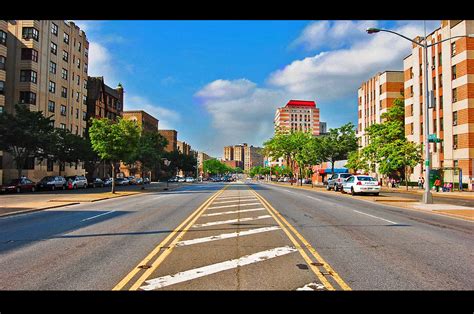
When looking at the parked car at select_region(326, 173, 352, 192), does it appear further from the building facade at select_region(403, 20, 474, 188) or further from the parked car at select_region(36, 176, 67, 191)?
the parked car at select_region(36, 176, 67, 191)

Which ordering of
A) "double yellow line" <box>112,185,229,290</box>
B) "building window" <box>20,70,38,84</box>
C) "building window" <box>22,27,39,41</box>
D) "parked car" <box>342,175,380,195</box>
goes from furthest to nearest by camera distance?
"building window" <box>22,27,39,41</box>, "building window" <box>20,70,38,84</box>, "parked car" <box>342,175,380,195</box>, "double yellow line" <box>112,185,229,290</box>

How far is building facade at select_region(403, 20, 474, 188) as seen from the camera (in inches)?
1695

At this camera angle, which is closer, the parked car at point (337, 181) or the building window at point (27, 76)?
the parked car at point (337, 181)

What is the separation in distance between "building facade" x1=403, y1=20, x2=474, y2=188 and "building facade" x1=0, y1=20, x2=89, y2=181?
49.4 meters

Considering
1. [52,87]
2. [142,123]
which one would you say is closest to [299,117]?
[142,123]

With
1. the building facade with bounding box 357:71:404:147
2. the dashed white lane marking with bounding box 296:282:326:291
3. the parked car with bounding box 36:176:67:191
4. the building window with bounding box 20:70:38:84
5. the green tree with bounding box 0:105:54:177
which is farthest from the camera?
the building facade with bounding box 357:71:404:147

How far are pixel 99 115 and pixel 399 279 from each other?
248 ft

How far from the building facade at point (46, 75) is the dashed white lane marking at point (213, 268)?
42.4m

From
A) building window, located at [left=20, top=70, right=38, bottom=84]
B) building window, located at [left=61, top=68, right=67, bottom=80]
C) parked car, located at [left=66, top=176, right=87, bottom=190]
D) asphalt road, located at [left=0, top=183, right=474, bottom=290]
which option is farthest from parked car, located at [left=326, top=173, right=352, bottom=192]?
building window, located at [left=61, top=68, right=67, bottom=80]

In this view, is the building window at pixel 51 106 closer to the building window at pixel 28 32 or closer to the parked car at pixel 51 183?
the building window at pixel 28 32

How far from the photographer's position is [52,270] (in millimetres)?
6418

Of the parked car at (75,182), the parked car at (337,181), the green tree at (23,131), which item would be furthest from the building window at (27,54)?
the parked car at (337,181)

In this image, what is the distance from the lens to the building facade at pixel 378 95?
66.4m

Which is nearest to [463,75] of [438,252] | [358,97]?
[358,97]
